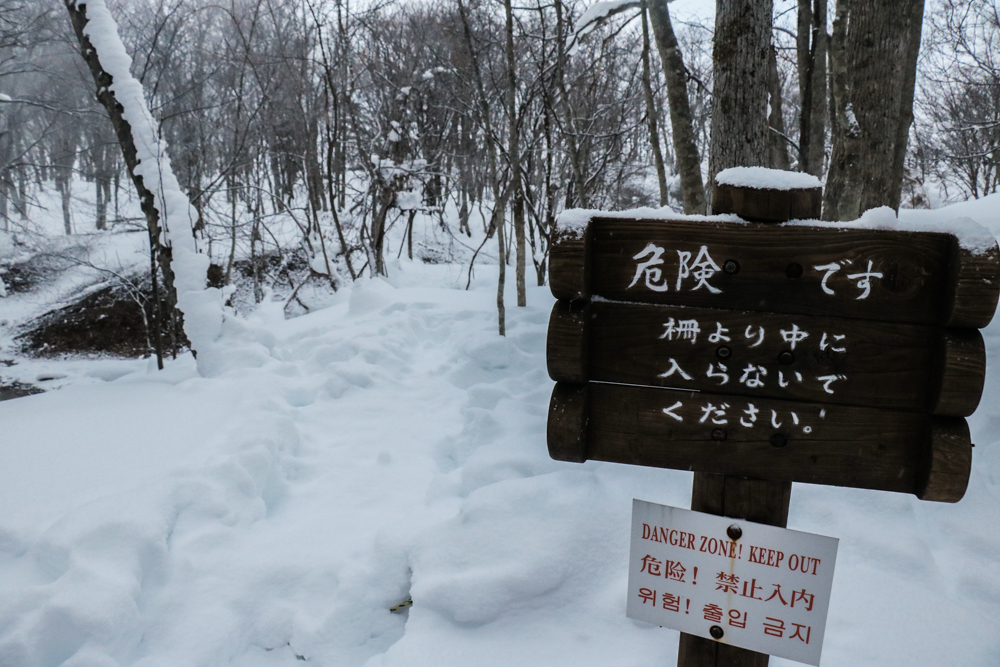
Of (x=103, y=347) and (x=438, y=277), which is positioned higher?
(x=438, y=277)

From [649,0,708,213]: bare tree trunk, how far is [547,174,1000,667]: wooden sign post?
9.86 feet

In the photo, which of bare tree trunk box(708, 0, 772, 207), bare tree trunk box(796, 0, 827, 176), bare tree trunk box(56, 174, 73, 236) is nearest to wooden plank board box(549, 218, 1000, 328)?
bare tree trunk box(708, 0, 772, 207)

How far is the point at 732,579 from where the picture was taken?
149 cm

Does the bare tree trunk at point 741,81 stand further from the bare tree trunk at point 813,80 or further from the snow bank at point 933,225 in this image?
the bare tree trunk at point 813,80

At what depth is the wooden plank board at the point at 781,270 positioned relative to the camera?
1214mm

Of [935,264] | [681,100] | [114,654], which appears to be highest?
[681,100]

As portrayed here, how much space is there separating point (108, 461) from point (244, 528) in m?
0.94

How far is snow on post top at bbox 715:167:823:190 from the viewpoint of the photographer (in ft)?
4.23

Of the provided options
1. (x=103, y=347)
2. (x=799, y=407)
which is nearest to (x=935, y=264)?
(x=799, y=407)

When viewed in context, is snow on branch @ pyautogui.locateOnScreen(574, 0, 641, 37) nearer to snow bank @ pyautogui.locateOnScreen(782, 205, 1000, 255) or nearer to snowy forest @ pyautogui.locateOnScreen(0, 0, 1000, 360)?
snowy forest @ pyautogui.locateOnScreen(0, 0, 1000, 360)

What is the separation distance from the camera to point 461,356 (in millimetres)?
5727

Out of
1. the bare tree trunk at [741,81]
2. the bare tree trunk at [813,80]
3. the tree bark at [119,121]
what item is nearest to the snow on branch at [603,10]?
the bare tree trunk at [813,80]

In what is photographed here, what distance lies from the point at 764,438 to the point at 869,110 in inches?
142

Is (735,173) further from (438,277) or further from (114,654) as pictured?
(438,277)
